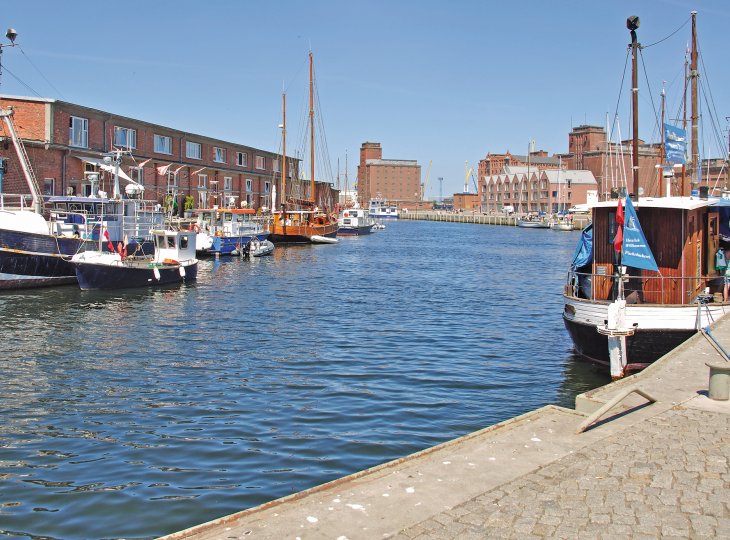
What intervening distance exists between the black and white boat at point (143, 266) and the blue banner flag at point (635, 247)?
24307 millimetres

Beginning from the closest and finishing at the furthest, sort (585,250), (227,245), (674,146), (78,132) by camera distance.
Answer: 1. (585,250)
2. (674,146)
3. (78,132)
4. (227,245)

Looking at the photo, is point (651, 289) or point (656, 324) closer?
point (656, 324)

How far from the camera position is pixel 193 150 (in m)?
71.8

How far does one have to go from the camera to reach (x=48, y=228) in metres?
36.3

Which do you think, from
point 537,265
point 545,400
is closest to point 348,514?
point 545,400

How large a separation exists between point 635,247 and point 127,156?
49340 millimetres

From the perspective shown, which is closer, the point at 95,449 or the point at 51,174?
the point at 95,449

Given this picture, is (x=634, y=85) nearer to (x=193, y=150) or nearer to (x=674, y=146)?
(x=674, y=146)

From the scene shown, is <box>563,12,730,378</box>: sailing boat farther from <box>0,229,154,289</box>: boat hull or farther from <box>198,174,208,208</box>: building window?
<box>198,174,208,208</box>: building window

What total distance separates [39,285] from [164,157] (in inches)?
1280

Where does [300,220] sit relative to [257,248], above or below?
above

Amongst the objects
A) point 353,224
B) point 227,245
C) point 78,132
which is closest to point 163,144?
point 78,132

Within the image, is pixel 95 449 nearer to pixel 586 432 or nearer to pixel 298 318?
pixel 586 432

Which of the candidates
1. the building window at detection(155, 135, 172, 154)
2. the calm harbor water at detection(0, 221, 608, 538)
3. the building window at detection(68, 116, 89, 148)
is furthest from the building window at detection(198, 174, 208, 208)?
the calm harbor water at detection(0, 221, 608, 538)
